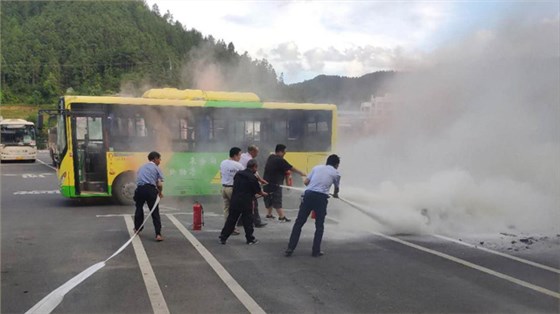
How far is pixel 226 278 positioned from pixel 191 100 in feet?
31.2

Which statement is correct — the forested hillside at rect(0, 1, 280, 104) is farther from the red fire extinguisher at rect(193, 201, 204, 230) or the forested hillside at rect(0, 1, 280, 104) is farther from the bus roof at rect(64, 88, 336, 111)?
the red fire extinguisher at rect(193, 201, 204, 230)

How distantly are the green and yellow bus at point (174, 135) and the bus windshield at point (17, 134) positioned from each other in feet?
75.3

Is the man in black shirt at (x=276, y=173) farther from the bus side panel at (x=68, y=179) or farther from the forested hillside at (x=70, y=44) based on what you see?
the forested hillside at (x=70, y=44)

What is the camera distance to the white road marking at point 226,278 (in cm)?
549

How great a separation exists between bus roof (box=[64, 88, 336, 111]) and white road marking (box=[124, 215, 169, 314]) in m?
6.16

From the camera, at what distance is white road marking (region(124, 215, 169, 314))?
5.43 m

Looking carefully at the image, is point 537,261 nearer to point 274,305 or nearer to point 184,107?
point 274,305

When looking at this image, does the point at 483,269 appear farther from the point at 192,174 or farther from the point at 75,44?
the point at 75,44

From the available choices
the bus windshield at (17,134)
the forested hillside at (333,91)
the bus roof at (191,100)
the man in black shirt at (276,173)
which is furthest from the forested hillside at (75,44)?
the man in black shirt at (276,173)

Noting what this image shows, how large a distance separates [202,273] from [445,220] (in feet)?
18.6

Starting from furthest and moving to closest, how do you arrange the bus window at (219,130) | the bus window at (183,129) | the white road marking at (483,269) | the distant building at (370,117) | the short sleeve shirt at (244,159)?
the distant building at (370,117) → the bus window at (219,130) → the bus window at (183,129) → the short sleeve shirt at (244,159) → the white road marking at (483,269)

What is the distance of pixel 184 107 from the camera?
14938 mm

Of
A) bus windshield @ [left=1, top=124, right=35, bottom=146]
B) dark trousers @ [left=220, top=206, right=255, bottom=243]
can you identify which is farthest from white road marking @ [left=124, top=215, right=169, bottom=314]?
bus windshield @ [left=1, top=124, right=35, bottom=146]

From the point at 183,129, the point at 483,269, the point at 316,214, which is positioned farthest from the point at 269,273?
the point at 183,129
